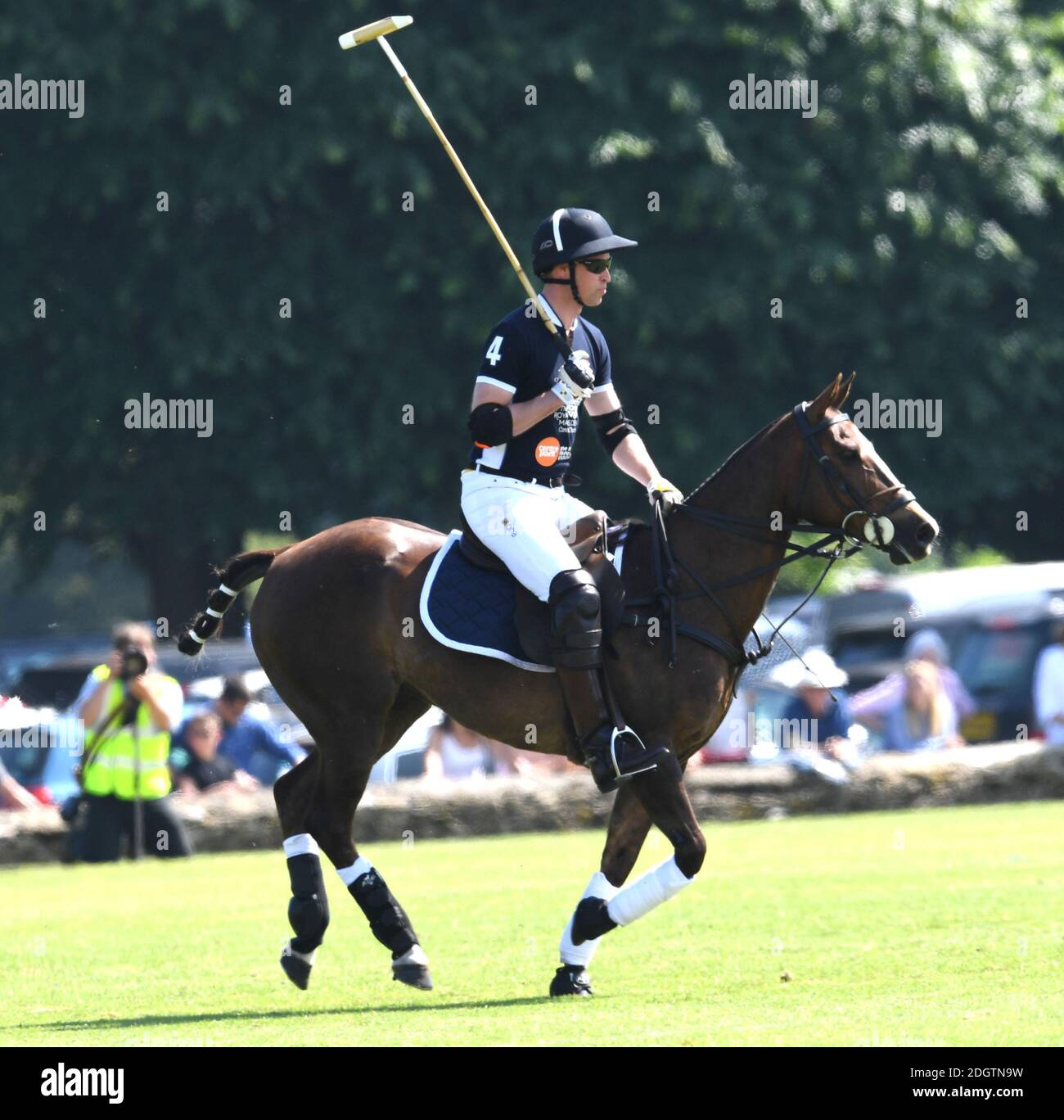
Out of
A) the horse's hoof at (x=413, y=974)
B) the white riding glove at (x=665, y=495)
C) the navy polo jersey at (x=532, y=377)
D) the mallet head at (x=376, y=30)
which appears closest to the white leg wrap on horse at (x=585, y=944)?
the horse's hoof at (x=413, y=974)

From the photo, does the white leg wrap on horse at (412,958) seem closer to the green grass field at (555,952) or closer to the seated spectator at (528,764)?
the green grass field at (555,952)

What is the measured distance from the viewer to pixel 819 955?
402 inches

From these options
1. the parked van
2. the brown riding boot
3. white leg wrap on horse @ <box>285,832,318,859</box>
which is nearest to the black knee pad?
the brown riding boot

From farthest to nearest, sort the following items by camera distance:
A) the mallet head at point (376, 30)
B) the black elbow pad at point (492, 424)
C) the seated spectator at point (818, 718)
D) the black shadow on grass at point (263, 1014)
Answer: the seated spectator at point (818, 718), the mallet head at point (376, 30), the black elbow pad at point (492, 424), the black shadow on grass at point (263, 1014)

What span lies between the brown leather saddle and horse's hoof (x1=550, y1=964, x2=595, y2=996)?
4.20ft

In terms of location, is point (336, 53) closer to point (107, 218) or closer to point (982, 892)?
point (107, 218)

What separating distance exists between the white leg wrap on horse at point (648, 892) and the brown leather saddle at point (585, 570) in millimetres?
987

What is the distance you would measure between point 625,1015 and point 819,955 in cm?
214

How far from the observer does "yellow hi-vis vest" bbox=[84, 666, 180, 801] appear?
1712 centimetres

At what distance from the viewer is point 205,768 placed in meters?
19.8

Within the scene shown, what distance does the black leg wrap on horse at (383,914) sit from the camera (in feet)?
31.5

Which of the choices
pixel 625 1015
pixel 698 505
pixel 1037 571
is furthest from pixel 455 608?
pixel 1037 571

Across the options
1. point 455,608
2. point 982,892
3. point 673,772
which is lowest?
point 982,892

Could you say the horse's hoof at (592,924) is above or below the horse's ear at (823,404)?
below
